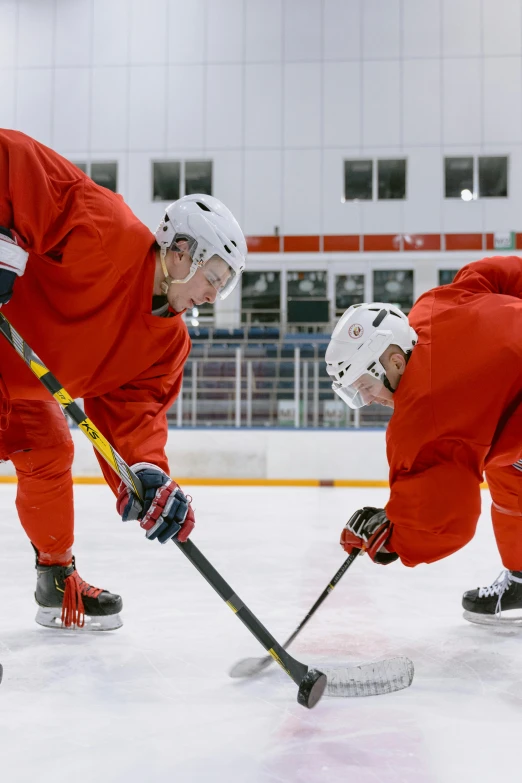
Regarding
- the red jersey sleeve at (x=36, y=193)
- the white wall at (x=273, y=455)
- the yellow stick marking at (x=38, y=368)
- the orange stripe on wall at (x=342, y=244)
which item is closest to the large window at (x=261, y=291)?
the orange stripe on wall at (x=342, y=244)

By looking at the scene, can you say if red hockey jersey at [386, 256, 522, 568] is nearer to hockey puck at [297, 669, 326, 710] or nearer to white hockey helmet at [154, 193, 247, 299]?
hockey puck at [297, 669, 326, 710]

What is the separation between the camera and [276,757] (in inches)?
45.8

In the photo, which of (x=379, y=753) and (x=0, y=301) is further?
(x=0, y=301)

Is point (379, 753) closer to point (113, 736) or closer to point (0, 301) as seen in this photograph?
point (113, 736)

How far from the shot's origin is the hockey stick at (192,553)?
1460 millimetres

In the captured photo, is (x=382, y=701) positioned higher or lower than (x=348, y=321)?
lower

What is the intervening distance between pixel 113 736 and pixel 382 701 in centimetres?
54

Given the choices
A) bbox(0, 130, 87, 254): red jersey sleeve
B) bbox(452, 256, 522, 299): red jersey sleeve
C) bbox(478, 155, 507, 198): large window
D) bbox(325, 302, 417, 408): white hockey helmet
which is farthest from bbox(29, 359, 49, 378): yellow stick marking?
bbox(478, 155, 507, 198): large window

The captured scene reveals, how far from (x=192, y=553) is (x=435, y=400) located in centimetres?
62

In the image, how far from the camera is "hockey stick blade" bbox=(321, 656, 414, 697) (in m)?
1.46

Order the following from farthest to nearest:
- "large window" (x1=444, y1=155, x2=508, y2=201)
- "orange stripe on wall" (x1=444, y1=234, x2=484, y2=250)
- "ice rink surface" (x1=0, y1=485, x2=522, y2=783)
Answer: "large window" (x1=444, y1=155, x2=508, y2=201), "orange stripe on wall" (x1=444, y1=234, x2=484, y2=250), "ice rink surface" (x1=0, y1=485, x2=522, y2=783)

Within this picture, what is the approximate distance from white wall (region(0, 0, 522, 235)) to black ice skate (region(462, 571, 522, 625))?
871 cm

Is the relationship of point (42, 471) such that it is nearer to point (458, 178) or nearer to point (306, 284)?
point (306, 284)

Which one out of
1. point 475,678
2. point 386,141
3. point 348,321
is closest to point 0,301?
point 348,321
